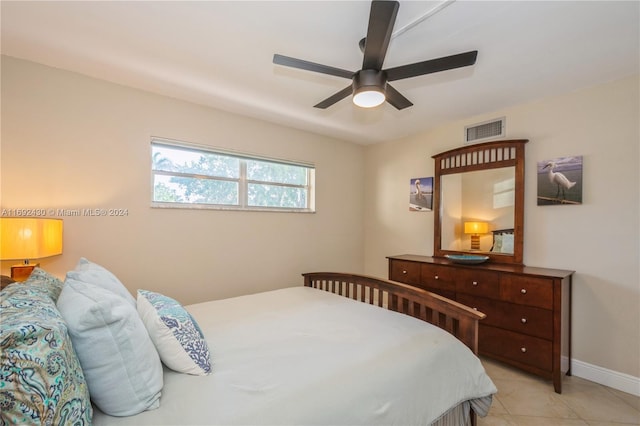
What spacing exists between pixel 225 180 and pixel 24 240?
1721mm

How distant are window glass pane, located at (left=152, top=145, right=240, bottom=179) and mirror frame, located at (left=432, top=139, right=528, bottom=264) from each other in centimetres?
244

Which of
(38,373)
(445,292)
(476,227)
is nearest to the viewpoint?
(38,373)

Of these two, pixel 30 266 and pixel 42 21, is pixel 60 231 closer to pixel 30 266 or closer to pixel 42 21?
pixel 30 266

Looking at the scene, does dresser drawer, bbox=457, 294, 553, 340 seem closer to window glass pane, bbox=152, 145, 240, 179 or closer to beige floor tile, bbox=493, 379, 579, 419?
beige floor tile, bbox=493, 379, 579, 419

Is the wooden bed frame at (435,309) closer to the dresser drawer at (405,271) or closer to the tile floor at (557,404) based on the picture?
the tile floor at (557,404)

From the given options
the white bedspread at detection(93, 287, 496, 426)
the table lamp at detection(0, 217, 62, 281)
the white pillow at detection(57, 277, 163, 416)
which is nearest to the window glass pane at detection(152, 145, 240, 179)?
the table lamp at detection(0, 217, 62, 281)

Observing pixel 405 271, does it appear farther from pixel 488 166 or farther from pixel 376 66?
pixel 376 66

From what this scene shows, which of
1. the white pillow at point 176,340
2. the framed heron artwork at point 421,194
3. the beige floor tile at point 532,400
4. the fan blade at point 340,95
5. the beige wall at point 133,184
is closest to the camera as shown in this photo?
the white pillow at point 176,340

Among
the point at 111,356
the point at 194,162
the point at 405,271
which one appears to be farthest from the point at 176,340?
the point at 405,271

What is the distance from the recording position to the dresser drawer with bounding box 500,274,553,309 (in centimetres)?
230

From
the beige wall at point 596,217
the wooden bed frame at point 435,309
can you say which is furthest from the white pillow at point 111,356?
the beige wall at point 596,217

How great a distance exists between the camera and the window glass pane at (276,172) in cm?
346

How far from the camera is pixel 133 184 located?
8.75 feet

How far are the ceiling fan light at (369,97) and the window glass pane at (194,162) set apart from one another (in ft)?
6.34
